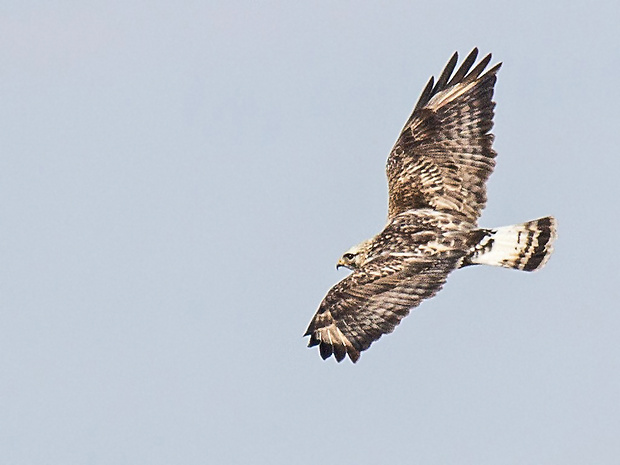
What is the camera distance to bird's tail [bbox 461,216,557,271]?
15672 millimetres

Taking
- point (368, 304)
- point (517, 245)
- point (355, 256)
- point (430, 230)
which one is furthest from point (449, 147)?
point (368, 304)

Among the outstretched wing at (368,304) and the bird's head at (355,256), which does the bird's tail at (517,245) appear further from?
the bird's head at (355,256)

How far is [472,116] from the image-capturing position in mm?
16547

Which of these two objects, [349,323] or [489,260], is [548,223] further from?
[349,323]

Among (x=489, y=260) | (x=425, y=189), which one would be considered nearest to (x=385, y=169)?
(x=425, y=189)

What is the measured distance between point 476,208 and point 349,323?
98.1 inches

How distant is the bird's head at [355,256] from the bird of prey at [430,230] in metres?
0.02

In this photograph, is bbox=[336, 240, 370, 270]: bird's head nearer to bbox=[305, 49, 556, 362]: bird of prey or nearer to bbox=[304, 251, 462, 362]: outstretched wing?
bbox=[305, 49, 556, 362]: bird of prey

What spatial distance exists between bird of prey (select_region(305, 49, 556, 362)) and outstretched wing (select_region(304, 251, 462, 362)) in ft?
0.03

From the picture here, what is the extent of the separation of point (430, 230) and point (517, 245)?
1.00 m

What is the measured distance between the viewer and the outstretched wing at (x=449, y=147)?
643 inches

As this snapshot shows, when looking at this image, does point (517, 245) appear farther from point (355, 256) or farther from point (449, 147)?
point (355, 256)

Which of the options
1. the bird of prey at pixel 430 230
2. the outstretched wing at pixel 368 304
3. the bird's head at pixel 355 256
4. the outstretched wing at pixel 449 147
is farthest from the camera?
the outstretched wing at pixel 449 147

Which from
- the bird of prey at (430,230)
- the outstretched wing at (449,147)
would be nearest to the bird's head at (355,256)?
the bird of prey at (430,230)
